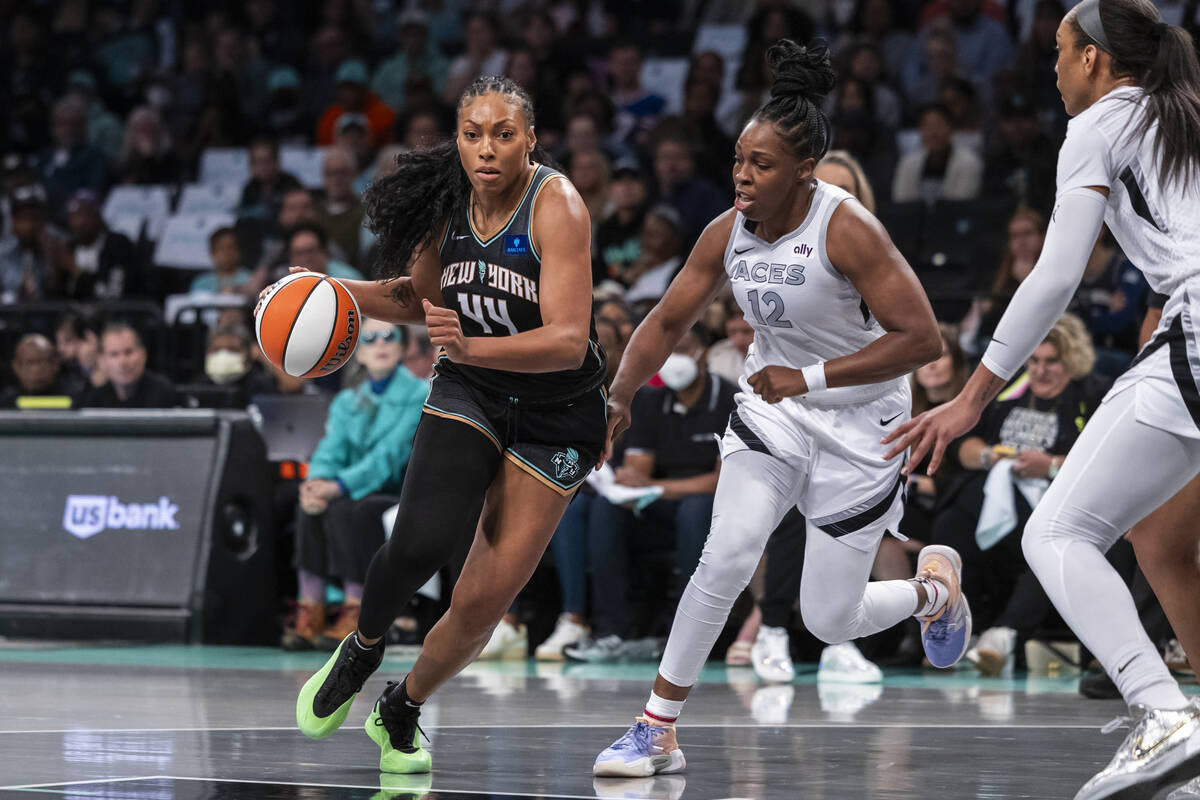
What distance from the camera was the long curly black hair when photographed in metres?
4.96

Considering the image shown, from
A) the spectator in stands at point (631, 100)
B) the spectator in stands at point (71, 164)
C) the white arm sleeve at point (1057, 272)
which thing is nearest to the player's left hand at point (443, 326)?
the white arm sleeve at point (1057, 272)

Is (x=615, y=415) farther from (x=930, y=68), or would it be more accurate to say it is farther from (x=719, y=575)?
(x=930, y=68)

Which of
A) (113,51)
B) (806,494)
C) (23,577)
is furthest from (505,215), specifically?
(113,51)

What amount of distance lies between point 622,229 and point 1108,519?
7784mm

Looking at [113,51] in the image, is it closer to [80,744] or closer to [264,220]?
[264,220]

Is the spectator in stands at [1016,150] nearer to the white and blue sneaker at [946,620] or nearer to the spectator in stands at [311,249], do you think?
the spectator in stands at [311,249]

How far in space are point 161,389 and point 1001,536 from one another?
5125mm

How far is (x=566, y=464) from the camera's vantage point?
188 inches

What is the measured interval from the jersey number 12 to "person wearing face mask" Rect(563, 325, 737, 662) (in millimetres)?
4073

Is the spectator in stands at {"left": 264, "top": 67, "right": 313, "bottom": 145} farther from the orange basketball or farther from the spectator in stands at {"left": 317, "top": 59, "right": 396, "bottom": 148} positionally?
the orange basketball

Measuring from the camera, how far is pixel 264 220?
12891 millimetres

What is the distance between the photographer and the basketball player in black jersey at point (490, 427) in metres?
4.59

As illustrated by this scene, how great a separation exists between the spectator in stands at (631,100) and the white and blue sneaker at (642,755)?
9.05 metres

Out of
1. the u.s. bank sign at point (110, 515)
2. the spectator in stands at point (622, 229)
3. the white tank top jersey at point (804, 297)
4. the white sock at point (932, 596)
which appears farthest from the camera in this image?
the spectator in stands at point (622, 229)
